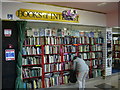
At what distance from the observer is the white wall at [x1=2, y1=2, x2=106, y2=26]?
3.85 meters

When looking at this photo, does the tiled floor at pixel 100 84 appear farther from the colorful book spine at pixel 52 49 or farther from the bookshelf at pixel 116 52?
the bookshelf at pixel 116 52

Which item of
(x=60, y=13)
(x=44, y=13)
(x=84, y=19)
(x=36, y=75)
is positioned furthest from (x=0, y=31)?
(x=84, y=19)

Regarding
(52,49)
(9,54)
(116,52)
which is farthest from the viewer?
(116,52)

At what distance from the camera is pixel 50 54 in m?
4.77

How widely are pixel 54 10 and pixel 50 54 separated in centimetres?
164

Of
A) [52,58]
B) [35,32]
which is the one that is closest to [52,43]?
[52,58]

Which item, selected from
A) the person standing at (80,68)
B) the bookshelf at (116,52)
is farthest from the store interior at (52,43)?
the bookshelf at (116,52)

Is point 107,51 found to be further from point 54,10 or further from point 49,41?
point 54,10

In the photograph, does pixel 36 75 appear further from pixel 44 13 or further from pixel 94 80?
pixel 94 80

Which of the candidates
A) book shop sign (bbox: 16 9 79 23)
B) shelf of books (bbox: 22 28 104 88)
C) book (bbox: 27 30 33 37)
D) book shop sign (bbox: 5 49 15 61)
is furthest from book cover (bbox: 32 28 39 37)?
book shop sign (bbox: 5 49 15 61)

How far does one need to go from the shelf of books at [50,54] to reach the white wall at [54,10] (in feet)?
1.88

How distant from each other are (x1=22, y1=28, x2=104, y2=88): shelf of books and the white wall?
22.5 inches

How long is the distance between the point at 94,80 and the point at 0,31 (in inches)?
170

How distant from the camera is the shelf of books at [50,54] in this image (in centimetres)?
432
